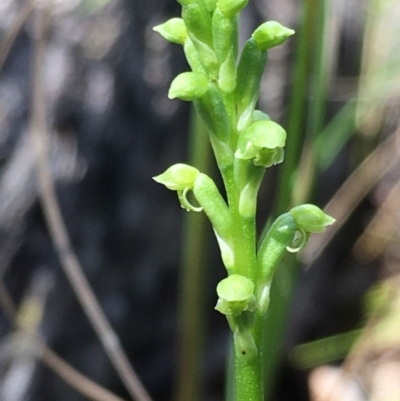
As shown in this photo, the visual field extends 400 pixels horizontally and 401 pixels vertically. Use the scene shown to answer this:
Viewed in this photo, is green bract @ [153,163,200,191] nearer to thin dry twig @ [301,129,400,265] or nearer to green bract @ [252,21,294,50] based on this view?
green bract @ [252,21,294,50]

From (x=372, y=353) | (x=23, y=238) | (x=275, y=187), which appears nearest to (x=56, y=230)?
(x=23, y=238)

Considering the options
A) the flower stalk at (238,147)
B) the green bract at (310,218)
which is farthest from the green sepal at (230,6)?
the green bract at (310,218)

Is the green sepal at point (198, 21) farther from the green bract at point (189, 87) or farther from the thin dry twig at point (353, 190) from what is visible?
the thin dry twig at point (353, 190)

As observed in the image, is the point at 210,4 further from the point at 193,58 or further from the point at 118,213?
the point at 118,213

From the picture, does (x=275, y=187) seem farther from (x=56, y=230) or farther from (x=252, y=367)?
(x=252, y=367)

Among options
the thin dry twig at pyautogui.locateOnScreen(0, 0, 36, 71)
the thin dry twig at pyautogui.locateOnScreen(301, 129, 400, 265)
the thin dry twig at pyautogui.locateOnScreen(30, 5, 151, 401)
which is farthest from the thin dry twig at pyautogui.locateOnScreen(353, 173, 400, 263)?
the thin dry twig at pyautogui.locateOnScreen(0, 0, 36, 71)

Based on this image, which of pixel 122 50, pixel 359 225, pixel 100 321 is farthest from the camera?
pixel 359 225
